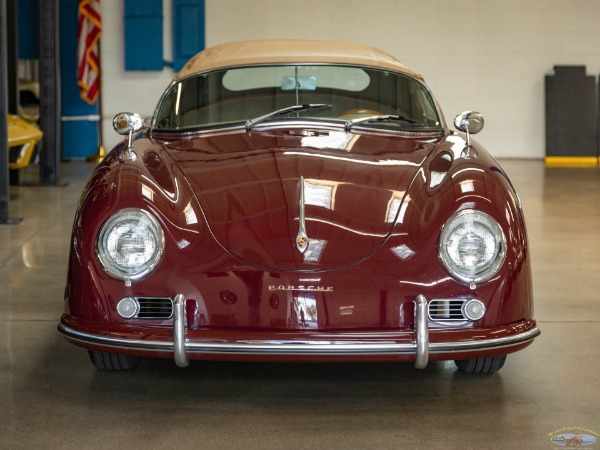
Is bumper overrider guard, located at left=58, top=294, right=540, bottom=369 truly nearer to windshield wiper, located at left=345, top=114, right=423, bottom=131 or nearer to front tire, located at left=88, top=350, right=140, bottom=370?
front tire, located at left=88, top=350, right=140, bottom=370

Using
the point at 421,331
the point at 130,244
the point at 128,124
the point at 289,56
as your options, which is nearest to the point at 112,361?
the point at 130,244

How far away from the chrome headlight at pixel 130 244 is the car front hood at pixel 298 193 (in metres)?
0.21

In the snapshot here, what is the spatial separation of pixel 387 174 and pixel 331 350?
2.67 feet

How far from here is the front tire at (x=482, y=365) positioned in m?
4.11

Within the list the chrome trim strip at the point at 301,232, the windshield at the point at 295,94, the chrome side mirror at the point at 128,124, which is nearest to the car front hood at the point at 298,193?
the chrome trim strip at the point at 301,232

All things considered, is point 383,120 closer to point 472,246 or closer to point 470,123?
point 470,123

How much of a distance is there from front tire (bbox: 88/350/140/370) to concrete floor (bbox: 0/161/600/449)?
4 cm

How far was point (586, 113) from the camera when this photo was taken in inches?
579

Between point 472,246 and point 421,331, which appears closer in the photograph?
point 421,331

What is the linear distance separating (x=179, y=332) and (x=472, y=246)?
3.56 feet

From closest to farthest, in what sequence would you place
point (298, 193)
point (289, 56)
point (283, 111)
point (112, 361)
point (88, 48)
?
point (298, 193), point (112, 361), point (283, 111), point (289, 56), point (88, 48)

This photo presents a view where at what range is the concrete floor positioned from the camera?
3.46 m

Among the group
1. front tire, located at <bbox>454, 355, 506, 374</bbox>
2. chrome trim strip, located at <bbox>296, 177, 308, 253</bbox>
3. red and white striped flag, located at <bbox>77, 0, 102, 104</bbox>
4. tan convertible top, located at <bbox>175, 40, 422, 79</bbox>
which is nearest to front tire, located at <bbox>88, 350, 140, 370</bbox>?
chrome trim strip, located at <bbox>296, 177, 308, 253</bbox>

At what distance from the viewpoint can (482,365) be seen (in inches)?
163
